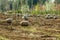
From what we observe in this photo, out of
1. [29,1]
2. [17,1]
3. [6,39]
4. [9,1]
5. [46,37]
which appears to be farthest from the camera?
[9,1]

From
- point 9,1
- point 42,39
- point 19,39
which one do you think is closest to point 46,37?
point 42,39

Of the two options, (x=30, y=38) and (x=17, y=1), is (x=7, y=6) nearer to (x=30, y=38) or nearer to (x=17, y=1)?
(x=17, y=1)

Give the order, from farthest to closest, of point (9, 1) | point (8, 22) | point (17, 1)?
1. point (9, 1)
2. point (17, 1)
3. point (8, 22)

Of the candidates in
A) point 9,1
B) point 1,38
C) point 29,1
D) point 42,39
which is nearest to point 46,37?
point 42,39

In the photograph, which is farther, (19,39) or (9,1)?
(9,1)

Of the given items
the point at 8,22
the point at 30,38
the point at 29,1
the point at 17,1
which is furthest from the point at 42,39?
the point at 29,1

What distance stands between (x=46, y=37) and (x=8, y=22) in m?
4.30

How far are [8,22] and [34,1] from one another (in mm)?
54308

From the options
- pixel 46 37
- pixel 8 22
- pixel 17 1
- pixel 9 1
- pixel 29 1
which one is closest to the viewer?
pixel 46 37

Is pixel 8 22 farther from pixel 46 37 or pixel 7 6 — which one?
pixel 7 6

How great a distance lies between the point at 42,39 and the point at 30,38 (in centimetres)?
54

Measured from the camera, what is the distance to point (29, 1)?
63344mm

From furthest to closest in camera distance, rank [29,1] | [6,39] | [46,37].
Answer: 1. [29,1]
2. [46,37]
3. [6,39]

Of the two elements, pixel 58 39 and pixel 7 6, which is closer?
pixel 58 39
